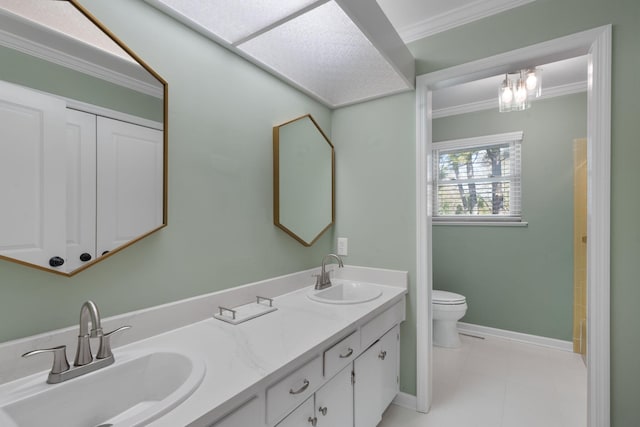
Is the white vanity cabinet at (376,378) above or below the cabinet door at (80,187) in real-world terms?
below

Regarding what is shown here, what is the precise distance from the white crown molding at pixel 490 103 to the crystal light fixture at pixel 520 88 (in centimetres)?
96

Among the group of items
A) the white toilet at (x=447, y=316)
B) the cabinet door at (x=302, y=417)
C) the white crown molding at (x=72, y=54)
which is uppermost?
the white crown molding at (x=72, y=54)

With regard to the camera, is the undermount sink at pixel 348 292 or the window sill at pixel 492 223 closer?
the undermount sink at pixel 348 292

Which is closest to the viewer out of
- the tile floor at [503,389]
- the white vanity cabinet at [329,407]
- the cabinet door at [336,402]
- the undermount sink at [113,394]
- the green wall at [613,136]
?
the undermount sink at [113,394]

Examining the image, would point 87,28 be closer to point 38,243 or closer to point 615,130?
point 38,243

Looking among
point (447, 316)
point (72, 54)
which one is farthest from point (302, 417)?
point (447, 316)

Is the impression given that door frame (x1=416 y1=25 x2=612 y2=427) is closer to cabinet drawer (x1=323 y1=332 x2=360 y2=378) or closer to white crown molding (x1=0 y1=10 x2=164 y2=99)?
cabinet drawer (x1=323 y1=332 x2=360 y2=378)

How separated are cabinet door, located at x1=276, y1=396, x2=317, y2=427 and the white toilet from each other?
197cm

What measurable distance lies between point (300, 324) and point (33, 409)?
827 millimetres

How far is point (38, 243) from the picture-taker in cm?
88

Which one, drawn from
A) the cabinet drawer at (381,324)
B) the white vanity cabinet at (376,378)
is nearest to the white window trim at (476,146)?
the cabinet drawer at (381,324)

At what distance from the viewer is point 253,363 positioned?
3.06ft

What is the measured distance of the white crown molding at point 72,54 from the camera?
0.83m

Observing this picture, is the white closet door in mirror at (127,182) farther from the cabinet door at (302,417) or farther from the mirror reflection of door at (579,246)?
the mirror reflection of door at (579,246)
